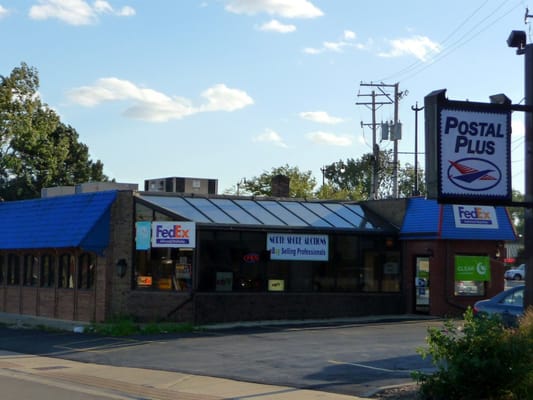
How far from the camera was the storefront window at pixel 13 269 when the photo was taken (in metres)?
33.1

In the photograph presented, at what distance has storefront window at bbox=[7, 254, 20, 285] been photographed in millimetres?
33094

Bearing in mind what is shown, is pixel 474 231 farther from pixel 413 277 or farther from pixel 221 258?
pixel 221 258

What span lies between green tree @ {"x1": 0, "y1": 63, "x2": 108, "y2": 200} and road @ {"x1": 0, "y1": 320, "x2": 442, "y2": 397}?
56.2 feet

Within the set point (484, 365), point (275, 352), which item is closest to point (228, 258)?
point (275, 352)

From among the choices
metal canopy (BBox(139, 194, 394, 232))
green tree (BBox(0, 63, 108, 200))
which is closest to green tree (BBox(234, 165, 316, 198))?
green tree (BBox(0, 63, 108, 200))

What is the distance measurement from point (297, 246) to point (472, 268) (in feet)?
21.3

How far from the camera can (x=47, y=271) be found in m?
30.8

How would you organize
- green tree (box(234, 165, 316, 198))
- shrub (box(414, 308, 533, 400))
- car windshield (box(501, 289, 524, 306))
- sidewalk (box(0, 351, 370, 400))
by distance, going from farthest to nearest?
1. green tree (box(234, 165, 316, 198))
2. car windshield (box(501, 289, 524, 306))
3. sidewalk (box(0, 351, 370, 400))
4. shrub (box(414, 308, 533, 400))

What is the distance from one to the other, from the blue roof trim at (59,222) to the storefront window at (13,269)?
1061mm

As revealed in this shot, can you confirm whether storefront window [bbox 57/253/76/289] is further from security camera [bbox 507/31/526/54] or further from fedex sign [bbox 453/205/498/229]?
security camera [bbox 507/31/526/54]

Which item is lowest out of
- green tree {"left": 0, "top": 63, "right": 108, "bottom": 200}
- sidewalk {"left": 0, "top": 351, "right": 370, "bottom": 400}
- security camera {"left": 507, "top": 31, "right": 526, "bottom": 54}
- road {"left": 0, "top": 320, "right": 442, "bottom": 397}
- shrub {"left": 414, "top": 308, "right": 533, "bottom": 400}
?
sidewalk {"left": 0, "top": 351, "right": 370, "bottom": 400}

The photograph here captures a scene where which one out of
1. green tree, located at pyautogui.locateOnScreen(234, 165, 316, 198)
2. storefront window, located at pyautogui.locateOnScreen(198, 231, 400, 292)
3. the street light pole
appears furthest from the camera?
green tree, located at pyautogui.locateOnScreen(234, 165, 316, 198)

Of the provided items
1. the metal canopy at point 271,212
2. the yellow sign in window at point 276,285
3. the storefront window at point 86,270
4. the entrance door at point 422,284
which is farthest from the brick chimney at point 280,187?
the storefront window at point 86,270

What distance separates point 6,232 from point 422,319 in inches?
650
